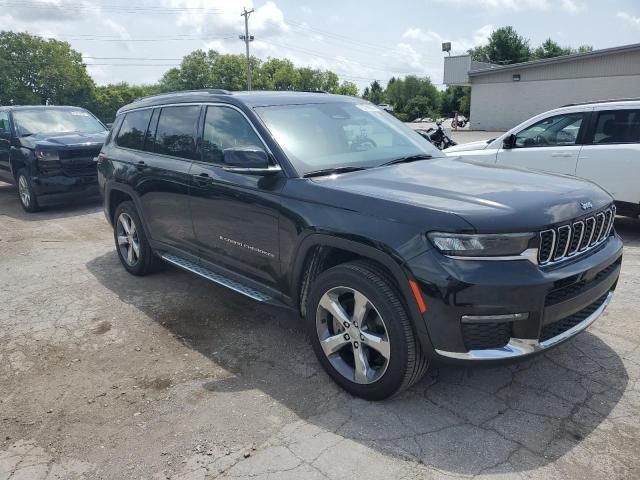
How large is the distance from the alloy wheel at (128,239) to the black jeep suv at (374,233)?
81 centimetres

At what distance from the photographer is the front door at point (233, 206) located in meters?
3.57

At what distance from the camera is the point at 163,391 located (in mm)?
3324

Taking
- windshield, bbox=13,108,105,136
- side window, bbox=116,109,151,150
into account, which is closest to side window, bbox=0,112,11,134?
windshield, bbox=13,108,105,136

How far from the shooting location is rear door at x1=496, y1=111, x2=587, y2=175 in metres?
6.72

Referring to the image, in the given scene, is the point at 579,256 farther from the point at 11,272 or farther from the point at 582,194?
the point at 11,272

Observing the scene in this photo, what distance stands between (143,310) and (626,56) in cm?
3009

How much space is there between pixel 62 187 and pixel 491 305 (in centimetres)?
857

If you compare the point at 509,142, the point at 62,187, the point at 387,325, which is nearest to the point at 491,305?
the point at 387,325

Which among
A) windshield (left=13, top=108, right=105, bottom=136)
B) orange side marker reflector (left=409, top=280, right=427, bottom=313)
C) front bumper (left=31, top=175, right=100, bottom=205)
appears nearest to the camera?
orange side marker reflector (left=409, top=280, right=427, bottom=313)

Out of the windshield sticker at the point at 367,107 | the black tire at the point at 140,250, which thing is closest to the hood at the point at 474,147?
the windshield sticker at the point at 367,107

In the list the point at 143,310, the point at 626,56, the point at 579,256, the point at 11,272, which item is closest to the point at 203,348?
the point at 143,310

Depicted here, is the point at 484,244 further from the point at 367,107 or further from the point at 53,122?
the point at 53,122

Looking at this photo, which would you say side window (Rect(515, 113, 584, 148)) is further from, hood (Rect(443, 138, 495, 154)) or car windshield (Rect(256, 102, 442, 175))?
car windshield (Rect(256, 102, 442, 175))

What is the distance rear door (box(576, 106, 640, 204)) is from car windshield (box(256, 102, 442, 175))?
129 inches
